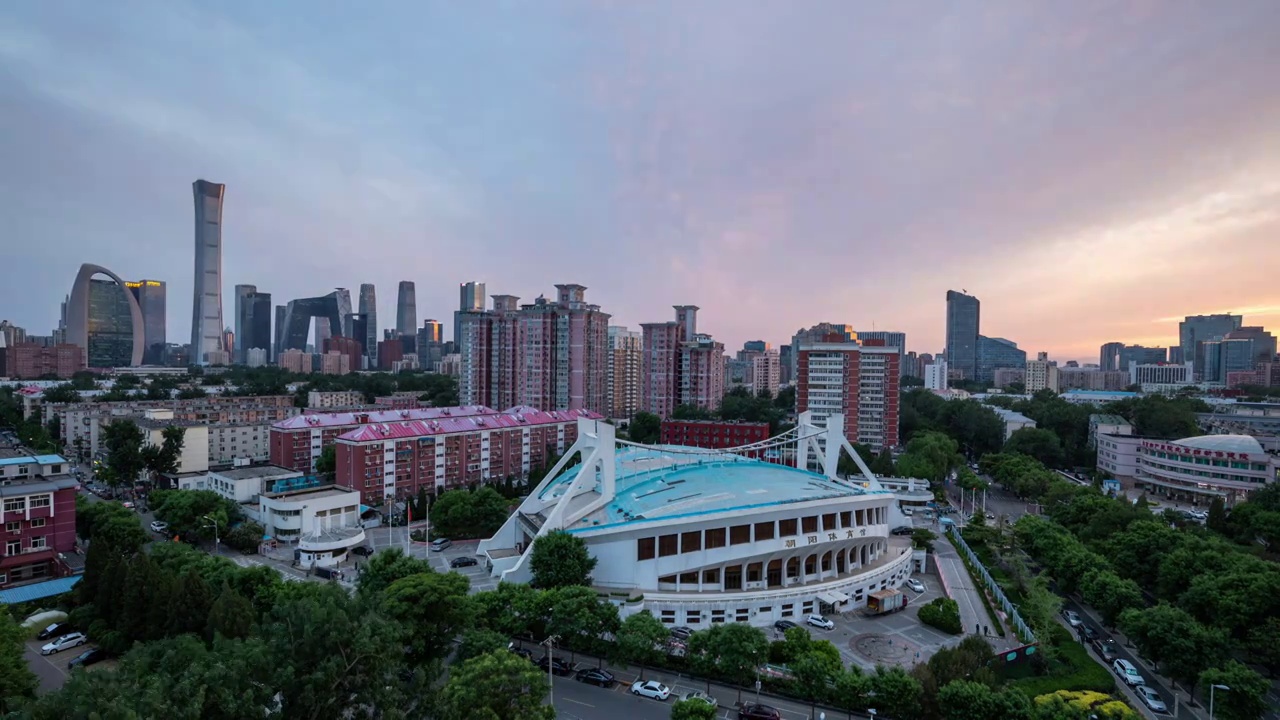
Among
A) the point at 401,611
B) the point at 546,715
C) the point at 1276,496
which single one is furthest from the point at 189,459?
the point at 1276,496

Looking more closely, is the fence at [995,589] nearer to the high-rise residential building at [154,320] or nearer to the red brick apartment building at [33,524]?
the red brick apartment building at [33,524]

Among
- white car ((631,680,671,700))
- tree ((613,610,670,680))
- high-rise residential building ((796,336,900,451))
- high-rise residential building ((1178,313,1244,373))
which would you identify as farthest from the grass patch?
high-rise residential building ((1178,313,1244,373))

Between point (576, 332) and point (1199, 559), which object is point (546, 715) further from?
point (576, 332)

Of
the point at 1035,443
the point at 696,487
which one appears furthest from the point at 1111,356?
the point at 696,487

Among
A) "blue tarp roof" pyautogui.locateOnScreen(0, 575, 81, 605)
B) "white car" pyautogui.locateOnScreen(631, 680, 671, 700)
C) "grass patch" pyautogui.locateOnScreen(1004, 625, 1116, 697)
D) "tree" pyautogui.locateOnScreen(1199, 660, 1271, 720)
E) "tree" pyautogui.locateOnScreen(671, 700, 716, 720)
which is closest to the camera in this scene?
"tree" pyautogui.locateOnScreen(671, 700, 716, 720)

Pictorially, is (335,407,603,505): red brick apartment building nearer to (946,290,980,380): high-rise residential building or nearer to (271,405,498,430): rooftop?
(271,405,498,430): rooftop

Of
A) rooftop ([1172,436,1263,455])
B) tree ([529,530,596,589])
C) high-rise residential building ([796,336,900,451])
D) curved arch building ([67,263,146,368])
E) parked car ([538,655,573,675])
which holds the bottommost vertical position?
parked car ([538,655,573,675])

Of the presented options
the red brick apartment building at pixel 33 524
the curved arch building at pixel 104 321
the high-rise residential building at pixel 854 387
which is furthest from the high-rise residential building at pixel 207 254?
the high-rise residential building at pixel 854 387
